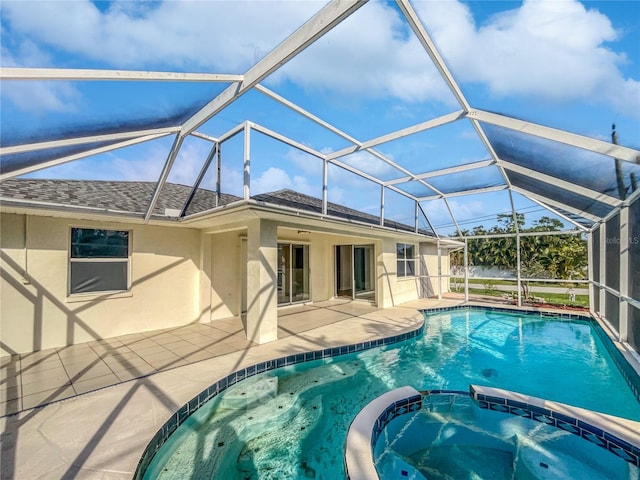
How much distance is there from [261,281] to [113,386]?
10.3 feet

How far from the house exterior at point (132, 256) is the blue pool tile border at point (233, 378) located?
1.17m

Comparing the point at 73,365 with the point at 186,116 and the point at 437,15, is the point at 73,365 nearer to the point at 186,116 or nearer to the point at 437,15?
the point at 186,116

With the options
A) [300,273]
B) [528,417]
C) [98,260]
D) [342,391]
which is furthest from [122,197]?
[528,417]

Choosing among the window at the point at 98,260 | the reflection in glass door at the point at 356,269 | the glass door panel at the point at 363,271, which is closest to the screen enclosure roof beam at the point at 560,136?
the reflection in glass door at the point at 356,269

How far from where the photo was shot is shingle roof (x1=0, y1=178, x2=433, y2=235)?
5.91 metres

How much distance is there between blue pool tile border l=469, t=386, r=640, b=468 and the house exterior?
182 inches

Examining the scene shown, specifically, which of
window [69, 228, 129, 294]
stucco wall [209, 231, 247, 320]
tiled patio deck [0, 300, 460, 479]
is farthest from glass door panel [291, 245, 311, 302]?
window [69, 228, 129, 294]

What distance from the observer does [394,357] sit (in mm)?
6977

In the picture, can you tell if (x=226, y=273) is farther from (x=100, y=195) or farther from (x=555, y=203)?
(x=555, y=203)

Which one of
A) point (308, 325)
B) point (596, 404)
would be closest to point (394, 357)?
point (308, 325)

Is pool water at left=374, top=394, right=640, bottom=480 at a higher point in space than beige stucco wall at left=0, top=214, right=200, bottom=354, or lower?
lower

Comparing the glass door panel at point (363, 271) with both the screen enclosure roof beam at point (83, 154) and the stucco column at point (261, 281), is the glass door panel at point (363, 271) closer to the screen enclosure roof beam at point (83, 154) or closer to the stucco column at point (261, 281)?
the stucco column at point (261, 281)

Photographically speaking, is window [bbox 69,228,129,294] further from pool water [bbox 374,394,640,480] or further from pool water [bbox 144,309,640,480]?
pool water [bbox 374,394,640,480]

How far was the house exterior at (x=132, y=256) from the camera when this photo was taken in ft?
19.4
